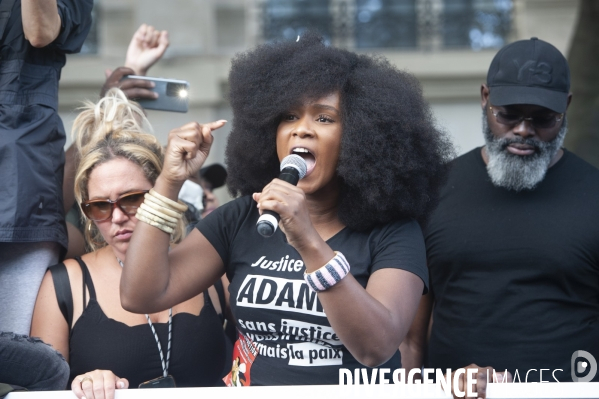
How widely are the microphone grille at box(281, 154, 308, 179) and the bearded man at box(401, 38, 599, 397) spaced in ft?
3.76

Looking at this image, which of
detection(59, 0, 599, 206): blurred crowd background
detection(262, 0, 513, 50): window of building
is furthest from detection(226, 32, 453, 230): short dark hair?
detection(262, 0, 513, 50): window of building

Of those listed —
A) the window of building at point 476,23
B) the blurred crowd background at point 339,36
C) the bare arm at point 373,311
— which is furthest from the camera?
the window of building at point 476,23

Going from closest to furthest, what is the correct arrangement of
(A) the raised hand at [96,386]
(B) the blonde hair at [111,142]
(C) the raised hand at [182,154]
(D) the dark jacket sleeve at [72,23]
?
1. (A) the raised hand at [96,386]
2. (C) the raised hand at [182,154]
3. (D) the dark jacket sleeve at [72,23]
4. (B) the blonde hair at [111,142]

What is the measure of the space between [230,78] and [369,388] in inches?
47.4

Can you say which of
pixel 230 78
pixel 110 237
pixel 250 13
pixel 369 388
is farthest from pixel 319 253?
pixel 250 13

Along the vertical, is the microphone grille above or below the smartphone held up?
above

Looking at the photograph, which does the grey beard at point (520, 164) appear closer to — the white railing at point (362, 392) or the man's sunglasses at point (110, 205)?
the white railing at point (362, 392)

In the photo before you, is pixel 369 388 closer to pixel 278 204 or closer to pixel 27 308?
pixel 278 204

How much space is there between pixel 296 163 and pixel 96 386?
0.89m

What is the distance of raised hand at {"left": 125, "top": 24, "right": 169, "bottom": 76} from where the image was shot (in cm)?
384

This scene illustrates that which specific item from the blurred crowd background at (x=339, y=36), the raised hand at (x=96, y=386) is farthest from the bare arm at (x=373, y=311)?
the blurred crowd background at (x=339, y=36)

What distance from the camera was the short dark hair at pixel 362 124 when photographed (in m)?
2.56

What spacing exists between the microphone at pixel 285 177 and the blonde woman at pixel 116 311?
2.68ft

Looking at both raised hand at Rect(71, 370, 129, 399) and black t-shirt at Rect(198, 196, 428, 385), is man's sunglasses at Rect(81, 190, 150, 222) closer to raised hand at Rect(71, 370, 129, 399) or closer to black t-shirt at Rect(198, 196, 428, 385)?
black t-shirt at Rect(198, 196, 428, 385)
